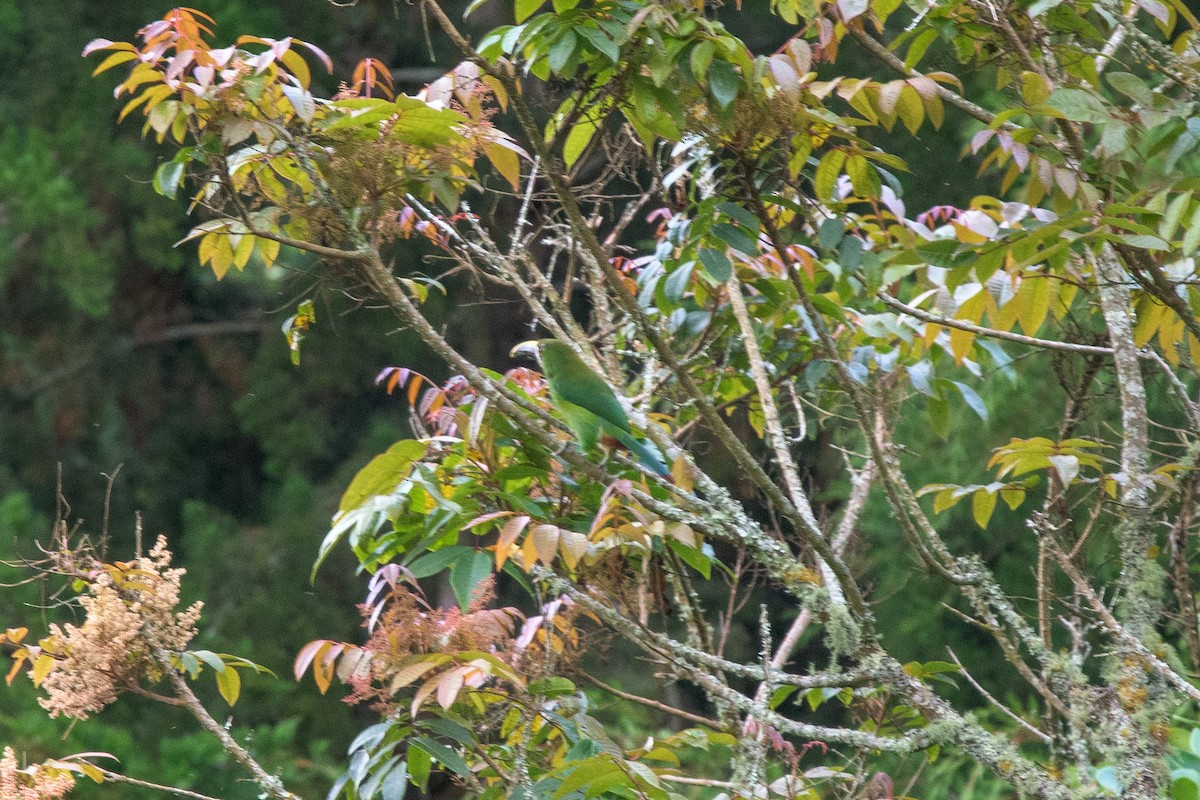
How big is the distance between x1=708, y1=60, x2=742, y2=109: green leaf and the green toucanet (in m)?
0.52

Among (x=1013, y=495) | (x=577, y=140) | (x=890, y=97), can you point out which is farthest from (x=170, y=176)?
(x=1013, y=495)

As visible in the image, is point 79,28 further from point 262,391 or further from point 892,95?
point 892,95

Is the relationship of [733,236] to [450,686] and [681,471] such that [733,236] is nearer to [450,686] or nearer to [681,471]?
[681,471]

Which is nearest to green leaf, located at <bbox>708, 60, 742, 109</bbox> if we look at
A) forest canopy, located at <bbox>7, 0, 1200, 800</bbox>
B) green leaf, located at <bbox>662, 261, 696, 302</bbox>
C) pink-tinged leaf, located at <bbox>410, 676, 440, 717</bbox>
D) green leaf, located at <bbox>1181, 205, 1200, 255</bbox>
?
forest canopy, located at <bbox>7, 0, 1200, 800</bbox>

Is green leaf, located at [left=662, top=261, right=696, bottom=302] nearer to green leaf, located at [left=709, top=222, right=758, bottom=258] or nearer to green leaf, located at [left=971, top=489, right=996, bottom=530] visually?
green leaf, located at [left=709, top=222, right=758, bottom=258]

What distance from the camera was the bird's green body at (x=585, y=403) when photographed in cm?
168

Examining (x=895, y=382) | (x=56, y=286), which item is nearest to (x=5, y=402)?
(x=56, y=286)

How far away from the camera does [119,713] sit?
441 cm

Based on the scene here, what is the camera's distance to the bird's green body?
5.51 ft

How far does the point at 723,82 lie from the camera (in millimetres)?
1172

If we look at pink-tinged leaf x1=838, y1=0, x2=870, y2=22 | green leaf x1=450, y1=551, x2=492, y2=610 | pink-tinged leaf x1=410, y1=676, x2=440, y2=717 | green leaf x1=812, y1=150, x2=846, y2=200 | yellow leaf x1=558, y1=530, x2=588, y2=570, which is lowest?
pink-tinged leaf x1=410, y1=676, x2=440, y2=717

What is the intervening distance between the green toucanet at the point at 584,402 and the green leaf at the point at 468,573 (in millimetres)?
328

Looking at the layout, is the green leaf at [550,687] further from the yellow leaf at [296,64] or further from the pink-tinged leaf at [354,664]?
the yellow leaf at [296,64]

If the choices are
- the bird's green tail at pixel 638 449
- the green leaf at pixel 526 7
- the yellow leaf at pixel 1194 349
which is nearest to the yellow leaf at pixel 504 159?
the green leaf at pixel 526 7
